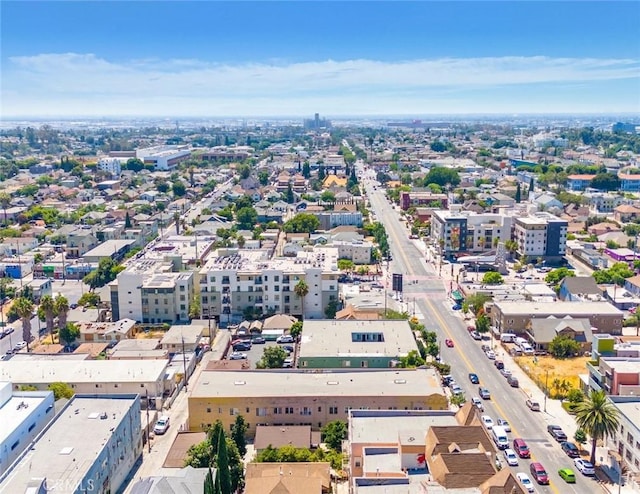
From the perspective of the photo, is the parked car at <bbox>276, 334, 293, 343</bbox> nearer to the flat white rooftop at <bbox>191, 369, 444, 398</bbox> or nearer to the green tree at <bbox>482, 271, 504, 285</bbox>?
the flat white rooftop at <bbox>191, 369, 444, 398</bbox>

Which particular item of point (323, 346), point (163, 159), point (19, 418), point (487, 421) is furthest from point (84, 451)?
point (163, 159)

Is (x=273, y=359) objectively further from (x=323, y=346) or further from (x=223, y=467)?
(x=223, y=467)

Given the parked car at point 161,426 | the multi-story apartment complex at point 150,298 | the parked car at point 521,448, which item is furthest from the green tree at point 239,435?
the multi-story apartment complex at point 150,298

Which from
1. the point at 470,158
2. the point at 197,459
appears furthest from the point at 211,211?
the point at 470,158

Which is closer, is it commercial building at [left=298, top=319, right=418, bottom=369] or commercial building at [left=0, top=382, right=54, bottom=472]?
commercial building at [left=0, top=382, right=54, bottom=472]

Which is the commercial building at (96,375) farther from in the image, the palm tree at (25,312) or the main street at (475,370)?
the main street at (475,370)

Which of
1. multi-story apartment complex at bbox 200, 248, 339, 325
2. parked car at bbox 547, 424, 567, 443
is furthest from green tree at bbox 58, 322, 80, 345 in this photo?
parked car at bbox 547, 424, 567, 443
